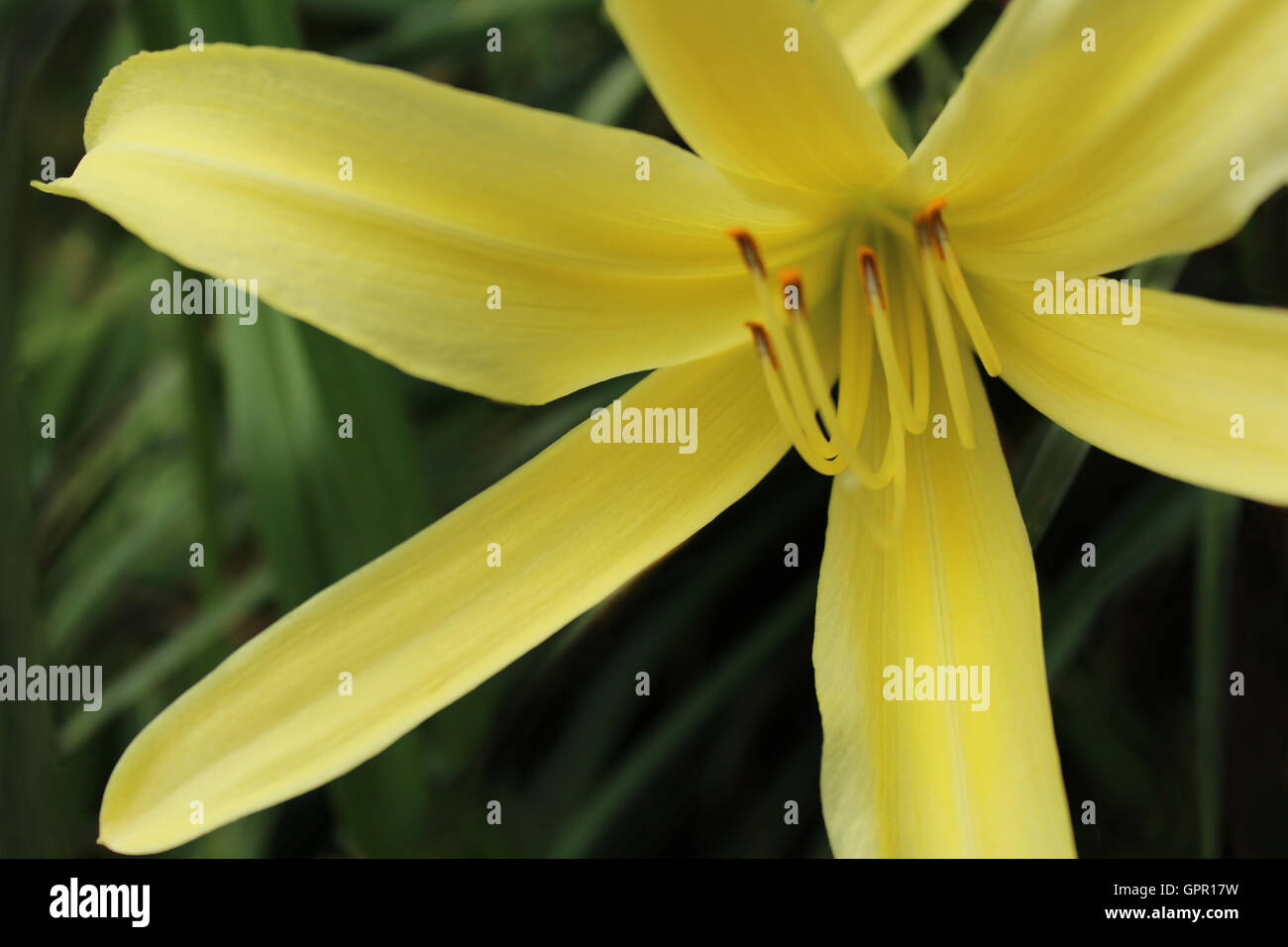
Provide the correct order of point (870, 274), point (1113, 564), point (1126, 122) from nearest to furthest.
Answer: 1. point (1126, 122)
2. point (870, 274)
3. point (1113, 564)

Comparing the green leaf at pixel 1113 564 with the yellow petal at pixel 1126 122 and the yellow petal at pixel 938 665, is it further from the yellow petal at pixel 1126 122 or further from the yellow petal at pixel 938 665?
the yellow petal at pixel 1126 122

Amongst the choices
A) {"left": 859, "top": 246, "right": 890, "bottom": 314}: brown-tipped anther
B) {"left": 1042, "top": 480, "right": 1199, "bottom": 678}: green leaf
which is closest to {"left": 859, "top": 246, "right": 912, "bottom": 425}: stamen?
{"left": 859, "top": 246, "right": 890, "bottom": 314}: brown-tipped anther

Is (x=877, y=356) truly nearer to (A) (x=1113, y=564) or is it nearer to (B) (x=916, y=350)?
(B) (x=916, y=350)

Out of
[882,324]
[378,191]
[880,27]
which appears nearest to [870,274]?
[882,324]

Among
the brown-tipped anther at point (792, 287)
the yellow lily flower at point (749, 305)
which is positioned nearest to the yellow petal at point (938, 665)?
the yellow lily flower at point (749, 305)

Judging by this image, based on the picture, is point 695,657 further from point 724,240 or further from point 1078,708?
point 724,240

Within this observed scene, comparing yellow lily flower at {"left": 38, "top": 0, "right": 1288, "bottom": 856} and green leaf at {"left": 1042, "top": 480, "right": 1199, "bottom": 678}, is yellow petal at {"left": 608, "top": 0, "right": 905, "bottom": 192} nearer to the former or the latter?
yellow lily flower at {"left": 38, "top": 0, "right": 1288, "bottom": 856}

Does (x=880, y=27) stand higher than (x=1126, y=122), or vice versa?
(x=880, y=27)

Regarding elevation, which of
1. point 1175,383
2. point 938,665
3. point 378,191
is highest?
point 378,191
